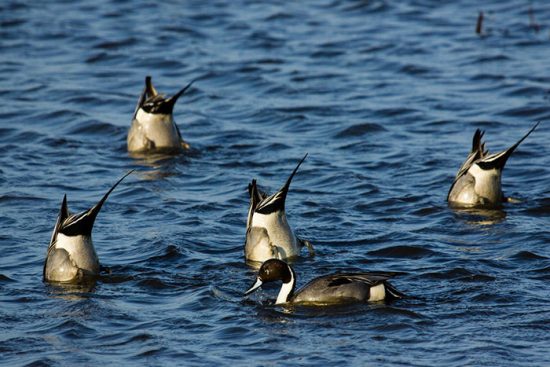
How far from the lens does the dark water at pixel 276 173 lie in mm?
9062

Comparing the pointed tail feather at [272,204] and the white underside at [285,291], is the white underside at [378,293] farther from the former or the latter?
the pointed tail feather at [272,204]

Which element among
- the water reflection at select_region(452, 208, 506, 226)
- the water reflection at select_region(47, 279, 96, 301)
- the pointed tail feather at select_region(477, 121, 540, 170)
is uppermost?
the pointed tail feather at select_region(477, 121, 540, 170)

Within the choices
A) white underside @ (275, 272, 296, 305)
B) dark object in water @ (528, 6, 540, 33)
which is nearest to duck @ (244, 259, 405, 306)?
white underside @ (275, 272, 296, 305)

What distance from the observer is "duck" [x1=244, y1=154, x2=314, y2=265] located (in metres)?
11.0

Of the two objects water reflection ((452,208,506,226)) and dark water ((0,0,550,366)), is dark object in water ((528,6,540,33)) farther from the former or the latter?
water reflection ((452,208,506,226))

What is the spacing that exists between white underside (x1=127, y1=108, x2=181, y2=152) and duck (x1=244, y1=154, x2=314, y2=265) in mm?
4463

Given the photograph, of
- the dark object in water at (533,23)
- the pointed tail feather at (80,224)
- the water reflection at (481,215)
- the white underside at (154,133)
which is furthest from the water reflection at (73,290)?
the dark object in water at (533,23)

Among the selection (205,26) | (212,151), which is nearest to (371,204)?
(212,151)

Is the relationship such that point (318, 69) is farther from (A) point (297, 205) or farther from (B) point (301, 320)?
(B) point (301, 320)

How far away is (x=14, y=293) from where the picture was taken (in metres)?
10.2

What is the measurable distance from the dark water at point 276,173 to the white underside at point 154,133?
0.31 metres

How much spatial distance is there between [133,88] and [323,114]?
3485mm

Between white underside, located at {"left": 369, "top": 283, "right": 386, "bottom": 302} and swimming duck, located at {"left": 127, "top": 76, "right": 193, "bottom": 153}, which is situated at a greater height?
swimming duck, located at {"left": 127, "top": 76, "right": 193, "bottom": 153}

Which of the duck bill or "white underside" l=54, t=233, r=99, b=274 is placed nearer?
the duck bill
